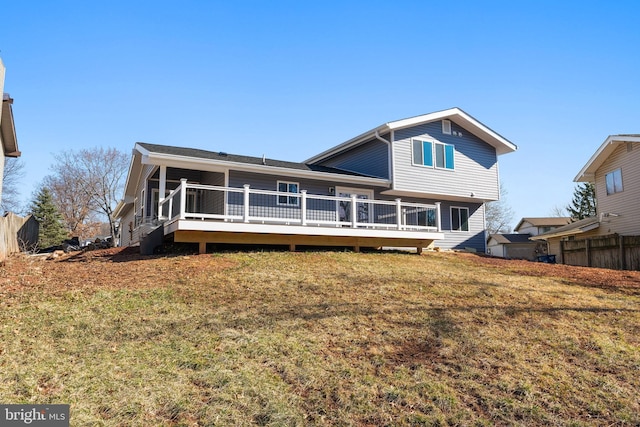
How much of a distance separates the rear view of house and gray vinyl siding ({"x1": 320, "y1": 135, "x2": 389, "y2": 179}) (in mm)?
47

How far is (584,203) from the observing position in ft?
139

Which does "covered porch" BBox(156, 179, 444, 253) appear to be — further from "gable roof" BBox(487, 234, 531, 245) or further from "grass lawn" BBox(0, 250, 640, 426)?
"gable roof" BBox(487, 234, 531, 245)

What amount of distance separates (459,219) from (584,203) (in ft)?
93.9

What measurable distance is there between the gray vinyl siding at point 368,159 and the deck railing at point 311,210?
7.05ft

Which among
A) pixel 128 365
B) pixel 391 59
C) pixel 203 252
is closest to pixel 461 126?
pixel 391 59

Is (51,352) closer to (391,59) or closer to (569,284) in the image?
(391,59)

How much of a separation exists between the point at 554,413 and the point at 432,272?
23.4ft

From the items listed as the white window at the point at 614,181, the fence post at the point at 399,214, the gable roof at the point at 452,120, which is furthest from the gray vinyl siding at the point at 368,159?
the white window at the point at 614,181

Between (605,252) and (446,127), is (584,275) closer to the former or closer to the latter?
(605,252)

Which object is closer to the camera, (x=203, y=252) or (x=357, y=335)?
(x=357, y=335)

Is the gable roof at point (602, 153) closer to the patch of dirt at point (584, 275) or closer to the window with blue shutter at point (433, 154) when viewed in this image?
Result: the window with blue shutter at point (433, 154)

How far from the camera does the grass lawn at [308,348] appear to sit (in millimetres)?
4684

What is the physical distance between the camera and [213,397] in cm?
474

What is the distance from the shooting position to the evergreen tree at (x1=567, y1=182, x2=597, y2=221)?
41.6m
